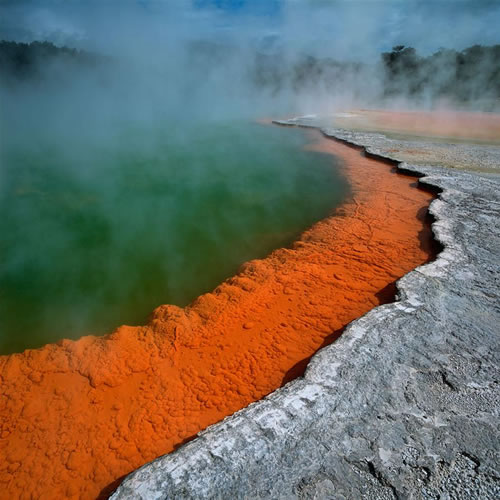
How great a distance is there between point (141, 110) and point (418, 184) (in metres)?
14.4

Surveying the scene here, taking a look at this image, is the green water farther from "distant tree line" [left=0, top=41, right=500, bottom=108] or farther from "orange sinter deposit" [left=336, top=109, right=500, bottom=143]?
"distant tree line" [left=0, top=41, right=500, bottom=108]

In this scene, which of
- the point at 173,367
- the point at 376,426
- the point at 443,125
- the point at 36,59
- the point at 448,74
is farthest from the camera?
the point at 36,59

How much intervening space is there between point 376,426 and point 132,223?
3690mm

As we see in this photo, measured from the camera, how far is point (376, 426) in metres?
1.42

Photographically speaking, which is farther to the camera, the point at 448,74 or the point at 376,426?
the point at 448,74

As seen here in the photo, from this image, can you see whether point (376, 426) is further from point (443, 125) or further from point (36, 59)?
point (36, 59)

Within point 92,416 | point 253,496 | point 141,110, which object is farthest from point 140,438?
point 141,110

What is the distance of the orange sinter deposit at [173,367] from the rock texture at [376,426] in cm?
34

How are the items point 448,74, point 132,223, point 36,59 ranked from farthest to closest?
1. point 36,59
2. point 448,74
3. point 132,223

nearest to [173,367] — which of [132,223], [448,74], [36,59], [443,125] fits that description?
[132,223]

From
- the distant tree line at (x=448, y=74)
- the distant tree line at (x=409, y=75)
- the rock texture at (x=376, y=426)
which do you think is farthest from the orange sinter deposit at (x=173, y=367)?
the distant tree line at (x=448, y=74)

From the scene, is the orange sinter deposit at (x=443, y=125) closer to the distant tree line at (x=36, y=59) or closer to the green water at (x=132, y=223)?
the green water at (x=132, y=223)

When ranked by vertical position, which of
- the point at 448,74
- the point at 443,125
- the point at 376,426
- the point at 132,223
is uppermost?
the point at 448,74

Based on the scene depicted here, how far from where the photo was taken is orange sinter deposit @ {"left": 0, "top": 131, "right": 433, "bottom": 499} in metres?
1.61
